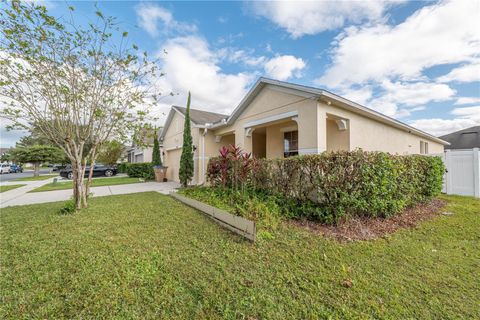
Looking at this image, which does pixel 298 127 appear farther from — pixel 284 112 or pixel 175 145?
pixel 175 145

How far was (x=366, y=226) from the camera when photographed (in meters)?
4.66

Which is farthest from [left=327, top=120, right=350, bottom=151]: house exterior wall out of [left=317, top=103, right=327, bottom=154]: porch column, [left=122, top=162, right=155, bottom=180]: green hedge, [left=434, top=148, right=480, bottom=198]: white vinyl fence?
[left=122, top=162, right=155, bottom=180]: green hedge

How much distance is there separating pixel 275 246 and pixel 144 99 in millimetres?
6559

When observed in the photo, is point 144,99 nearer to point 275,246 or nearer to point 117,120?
point 117,120

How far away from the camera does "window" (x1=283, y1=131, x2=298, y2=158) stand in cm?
1000

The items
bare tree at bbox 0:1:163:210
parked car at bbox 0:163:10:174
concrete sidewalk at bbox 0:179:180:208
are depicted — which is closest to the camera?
bare tree at bbox 0:1:163:210

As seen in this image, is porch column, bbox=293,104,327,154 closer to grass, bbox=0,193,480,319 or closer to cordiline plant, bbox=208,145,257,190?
cordiline plant, bbox=208,145,257,190

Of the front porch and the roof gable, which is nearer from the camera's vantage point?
the roof gable

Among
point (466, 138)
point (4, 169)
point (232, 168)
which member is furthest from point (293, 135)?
point (4, 169)

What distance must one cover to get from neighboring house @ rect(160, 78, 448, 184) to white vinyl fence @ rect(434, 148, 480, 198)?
2395 mm

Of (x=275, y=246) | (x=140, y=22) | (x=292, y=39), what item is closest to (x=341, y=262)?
(x=275, y=246)

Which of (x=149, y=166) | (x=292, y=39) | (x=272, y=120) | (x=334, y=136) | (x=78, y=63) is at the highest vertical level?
(x=292, y=39)

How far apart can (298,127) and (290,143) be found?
2.97 metres

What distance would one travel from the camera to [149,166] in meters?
17.4
